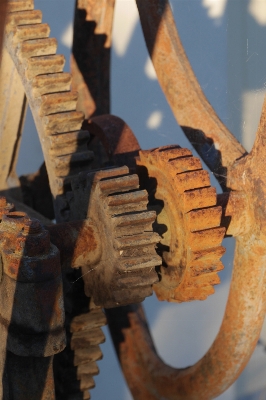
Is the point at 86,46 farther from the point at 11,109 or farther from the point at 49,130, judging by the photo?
the point at 49,130

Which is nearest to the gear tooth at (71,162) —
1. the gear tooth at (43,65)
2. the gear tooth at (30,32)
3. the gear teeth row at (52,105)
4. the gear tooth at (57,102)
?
the gear teeth row at (52,105)

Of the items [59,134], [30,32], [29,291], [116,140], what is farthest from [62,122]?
[29,291]

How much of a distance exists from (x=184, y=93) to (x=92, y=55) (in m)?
0.65

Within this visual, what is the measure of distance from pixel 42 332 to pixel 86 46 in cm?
123

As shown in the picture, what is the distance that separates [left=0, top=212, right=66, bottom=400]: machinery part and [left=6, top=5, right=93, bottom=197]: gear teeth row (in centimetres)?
42

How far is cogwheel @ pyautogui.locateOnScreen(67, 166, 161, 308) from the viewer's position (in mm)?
1371

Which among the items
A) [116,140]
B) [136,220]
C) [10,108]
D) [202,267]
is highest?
[10,108]

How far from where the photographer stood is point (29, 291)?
1259mm

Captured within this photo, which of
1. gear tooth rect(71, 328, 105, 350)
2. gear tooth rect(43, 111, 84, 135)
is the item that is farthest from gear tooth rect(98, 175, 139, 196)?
gear tooth rect(71, 328, 105, 350)

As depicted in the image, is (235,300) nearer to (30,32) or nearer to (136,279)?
(136,279)

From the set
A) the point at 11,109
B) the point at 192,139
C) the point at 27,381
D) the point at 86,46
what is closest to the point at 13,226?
the point at 27,381

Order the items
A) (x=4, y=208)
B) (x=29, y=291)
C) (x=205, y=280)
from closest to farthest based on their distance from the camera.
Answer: (x=29, y=291) < (x=4, y=208) < (x=205, y=280)

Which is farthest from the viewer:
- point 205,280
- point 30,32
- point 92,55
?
point 92,55

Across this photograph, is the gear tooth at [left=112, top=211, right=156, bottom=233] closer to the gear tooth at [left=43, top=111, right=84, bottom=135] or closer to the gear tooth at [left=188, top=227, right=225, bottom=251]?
the gear tooth at [left=188, top=227, right=225, bottom=251]
